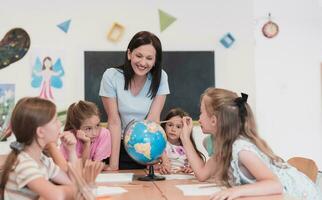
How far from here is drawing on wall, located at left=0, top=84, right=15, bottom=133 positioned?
15.1ft

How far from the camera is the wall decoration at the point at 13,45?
4648 mm

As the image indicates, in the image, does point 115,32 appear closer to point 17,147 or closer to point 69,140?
point 69,140

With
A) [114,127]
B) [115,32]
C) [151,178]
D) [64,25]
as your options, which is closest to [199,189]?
[151,178]

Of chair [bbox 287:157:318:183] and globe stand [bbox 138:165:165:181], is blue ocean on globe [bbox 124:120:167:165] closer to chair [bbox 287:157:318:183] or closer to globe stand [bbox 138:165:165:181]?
globe stand [bbox 138:165:165:181]

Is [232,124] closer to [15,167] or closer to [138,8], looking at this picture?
[15,167]

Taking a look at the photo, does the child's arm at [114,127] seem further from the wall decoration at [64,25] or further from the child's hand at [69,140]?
the wall decoration at [64,25]

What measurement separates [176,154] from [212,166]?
2.12 feet

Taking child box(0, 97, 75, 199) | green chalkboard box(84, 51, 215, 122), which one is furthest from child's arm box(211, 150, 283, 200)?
green chalkboard box(84, 51, 215, 122)

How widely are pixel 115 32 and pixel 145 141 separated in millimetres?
2646

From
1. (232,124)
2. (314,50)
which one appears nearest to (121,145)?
(232,124)

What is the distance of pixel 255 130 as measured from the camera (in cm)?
221

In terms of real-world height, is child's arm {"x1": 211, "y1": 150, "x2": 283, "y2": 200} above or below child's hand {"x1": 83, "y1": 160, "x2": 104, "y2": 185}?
below

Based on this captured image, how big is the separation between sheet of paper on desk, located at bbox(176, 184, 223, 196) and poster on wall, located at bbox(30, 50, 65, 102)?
2854 millimetres

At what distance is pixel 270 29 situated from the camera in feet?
16.2
